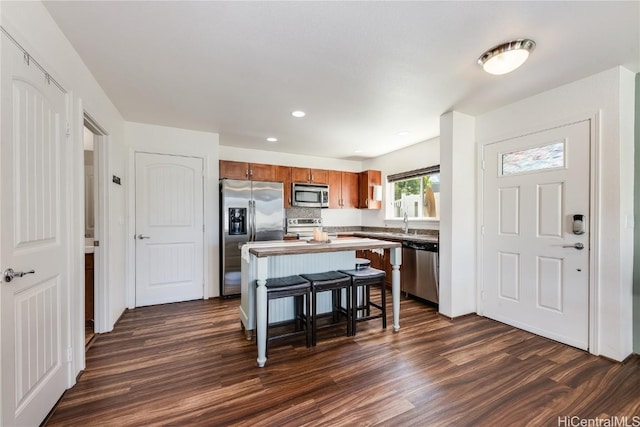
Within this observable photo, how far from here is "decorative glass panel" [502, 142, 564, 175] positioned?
263cm

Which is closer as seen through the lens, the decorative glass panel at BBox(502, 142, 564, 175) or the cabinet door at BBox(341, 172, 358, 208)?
the decorative glass panel at BBox(502, 142, 564, 175)

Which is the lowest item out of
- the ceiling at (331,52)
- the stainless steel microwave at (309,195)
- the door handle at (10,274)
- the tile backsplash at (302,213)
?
the door handle at (10,274)

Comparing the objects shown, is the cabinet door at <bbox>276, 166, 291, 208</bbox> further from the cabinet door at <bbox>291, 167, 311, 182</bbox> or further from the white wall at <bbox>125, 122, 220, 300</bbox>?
the white wall at <bbox>125, 122, 220, 300</bbox>

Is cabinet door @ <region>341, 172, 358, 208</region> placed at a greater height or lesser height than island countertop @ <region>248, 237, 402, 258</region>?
greater

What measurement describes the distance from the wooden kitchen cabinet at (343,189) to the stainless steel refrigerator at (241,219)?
142 cm

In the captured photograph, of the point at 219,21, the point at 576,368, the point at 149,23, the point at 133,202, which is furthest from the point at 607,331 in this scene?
the point at 133,202

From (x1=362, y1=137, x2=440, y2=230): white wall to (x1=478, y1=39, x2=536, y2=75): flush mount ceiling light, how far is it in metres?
2.35

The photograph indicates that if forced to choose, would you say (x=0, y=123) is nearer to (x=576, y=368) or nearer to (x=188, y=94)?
(x=188, y=94)

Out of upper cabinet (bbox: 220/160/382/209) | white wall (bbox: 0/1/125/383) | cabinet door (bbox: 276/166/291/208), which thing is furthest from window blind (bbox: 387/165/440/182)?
white wall (bbox: 0/1/125/383)

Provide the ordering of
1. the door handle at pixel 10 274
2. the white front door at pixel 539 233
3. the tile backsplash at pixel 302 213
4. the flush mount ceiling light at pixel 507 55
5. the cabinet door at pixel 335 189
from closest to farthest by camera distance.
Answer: the door handle at pixel 10 274 → the flush mount ceiling light at pixel 507 55 → the white front door at pixel 539 233 → the tile backsplash at pixel 302 213 → the cabinet door at pixel 335 189

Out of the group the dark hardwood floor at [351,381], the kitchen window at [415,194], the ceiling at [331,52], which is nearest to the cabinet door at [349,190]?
the kitchen window at [415,194]

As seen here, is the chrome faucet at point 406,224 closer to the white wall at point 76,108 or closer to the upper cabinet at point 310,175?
the upper cabinet at point 310,175

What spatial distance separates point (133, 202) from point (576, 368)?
486 cm

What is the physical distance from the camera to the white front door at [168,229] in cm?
365
